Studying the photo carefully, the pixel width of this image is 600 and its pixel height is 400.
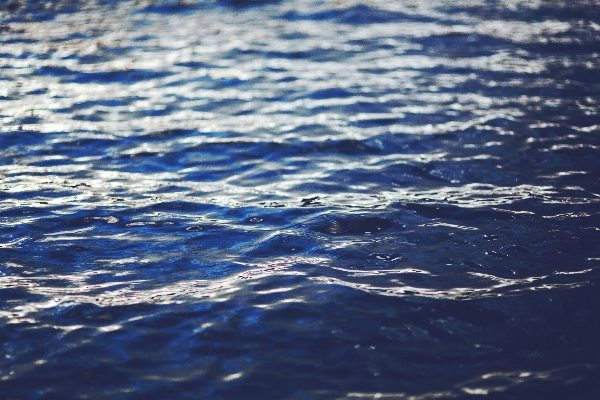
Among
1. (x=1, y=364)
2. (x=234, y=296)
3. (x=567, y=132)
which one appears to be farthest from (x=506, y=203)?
(x=1, y=364)

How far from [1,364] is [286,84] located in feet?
18.1

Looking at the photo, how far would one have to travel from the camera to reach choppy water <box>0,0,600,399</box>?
3463 mm

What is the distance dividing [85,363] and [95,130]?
3.88 m

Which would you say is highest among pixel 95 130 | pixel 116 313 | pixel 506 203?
pixel 95 130

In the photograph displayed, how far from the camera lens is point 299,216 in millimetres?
5062

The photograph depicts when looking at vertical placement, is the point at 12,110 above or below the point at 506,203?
above

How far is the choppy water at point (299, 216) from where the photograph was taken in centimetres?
346

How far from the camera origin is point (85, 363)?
3.43m

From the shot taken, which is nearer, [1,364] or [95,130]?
[1,364]

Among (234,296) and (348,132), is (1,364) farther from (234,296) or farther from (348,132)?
(348,132)

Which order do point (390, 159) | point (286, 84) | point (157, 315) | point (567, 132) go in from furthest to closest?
1. point (286, 84)
2. point (567, 132)
3. point (390, 159)
4. point (157, 315)

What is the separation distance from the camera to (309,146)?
653cm

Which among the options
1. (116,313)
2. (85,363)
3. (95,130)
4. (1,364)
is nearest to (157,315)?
(116,313)

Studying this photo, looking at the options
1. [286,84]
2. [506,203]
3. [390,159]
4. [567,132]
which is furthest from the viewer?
[286,84]
